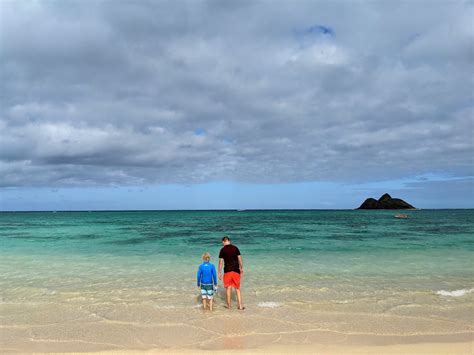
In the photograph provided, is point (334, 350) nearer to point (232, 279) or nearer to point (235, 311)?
point (235, 311)

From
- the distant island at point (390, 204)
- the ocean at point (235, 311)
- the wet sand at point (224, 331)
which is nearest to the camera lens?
the wet sand at point (224, 331)

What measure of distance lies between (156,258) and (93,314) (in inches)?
404

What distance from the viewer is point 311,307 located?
10047 mm

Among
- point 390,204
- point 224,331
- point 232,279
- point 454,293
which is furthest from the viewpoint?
point 390,204

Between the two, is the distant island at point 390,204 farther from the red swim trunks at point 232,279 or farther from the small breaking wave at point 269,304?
the red swim trunks at point 232,279

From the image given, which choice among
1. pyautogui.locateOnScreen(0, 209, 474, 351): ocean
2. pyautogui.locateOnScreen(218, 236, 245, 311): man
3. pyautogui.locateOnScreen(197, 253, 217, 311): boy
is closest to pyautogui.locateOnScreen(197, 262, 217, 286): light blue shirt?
pyautogui.locateOnScreen(197, 253, 217, 311): boy

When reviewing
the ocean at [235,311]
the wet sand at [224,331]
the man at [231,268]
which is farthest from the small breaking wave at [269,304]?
the man at [231,268]

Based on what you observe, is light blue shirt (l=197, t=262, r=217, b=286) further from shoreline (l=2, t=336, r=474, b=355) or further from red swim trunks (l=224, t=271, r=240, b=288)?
shoreline (l=2, t=336, r=474, b=355)

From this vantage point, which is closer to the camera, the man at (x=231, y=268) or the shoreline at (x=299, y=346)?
the shoreline at (x=299, y=346)

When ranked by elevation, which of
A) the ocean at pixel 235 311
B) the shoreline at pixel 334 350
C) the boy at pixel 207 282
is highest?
the boy at pixel 207 282

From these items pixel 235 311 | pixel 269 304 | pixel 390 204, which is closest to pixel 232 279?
pixel 235 311

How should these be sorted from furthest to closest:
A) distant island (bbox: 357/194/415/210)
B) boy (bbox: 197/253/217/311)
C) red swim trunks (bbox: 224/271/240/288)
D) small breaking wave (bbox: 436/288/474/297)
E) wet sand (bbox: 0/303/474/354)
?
distant island (bbox: 357/194/415/210), small breaking wave (bbox: 436/288/474/297), red swim trunks (bbox: 224/271/240/288), boy (bbox: 197/253/217/311), wet sand (bbox: 0/303/474/354)

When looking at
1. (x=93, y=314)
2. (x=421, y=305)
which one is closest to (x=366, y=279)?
(x=421, y=305)

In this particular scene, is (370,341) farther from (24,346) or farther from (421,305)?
(24,346)
